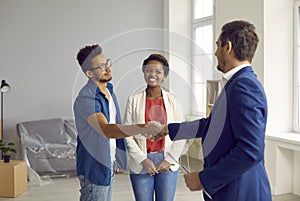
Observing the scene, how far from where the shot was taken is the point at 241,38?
1543mm

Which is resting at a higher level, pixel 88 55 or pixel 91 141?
pixel 88 55

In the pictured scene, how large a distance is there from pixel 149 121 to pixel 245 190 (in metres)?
0.64

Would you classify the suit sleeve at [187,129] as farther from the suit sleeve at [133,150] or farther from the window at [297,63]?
the window at [297,63]

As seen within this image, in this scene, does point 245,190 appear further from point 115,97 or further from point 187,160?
point 115,97

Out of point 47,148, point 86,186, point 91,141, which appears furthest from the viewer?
point 47,148

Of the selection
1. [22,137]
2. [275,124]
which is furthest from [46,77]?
[275,124]

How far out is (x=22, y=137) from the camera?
548 centimetres

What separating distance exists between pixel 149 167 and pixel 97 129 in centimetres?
45

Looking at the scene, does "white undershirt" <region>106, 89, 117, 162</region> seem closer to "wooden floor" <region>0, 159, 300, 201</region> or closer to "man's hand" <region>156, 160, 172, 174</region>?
"man's hand" <region>156, 160, 172, 174</region>

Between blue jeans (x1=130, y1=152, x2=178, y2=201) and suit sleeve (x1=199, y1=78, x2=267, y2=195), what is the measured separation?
887 mm

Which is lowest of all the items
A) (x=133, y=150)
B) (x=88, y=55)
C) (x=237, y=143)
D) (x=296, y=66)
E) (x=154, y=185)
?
(x=154, y=185)

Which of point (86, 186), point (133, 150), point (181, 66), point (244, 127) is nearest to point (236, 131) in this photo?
Answer: point (244, 127)

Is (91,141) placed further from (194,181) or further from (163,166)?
(194,181)

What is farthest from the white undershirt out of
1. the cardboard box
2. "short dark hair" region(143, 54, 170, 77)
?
the cardboard box
